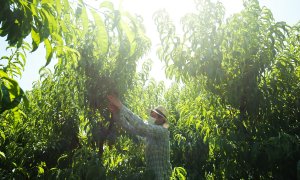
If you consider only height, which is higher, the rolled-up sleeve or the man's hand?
the man's hand

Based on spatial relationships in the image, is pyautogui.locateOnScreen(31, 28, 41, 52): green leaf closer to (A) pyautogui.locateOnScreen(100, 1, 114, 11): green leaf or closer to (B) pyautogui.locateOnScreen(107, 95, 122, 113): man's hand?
(A) pyautogui.locateOnScreen(100, 1, 114, 11): green leaf

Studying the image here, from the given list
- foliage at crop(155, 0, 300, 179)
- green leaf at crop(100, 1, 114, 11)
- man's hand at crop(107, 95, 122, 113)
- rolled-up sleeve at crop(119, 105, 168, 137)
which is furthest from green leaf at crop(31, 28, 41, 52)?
foliage at crop(155, 0, 300, 179)

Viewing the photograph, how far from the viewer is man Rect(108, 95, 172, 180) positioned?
422 centimetres

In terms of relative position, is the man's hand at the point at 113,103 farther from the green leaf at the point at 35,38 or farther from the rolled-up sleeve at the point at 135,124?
the green leaf at the point at 35,38

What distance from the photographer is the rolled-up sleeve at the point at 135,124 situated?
13.6 ft

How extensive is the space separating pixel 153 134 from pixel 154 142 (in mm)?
160

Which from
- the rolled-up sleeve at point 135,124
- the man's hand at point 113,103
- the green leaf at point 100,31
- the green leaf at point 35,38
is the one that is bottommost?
the green leaf at point 100,31

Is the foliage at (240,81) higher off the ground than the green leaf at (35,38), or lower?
higher

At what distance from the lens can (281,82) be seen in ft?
17.4

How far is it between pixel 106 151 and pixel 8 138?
2.32 metres

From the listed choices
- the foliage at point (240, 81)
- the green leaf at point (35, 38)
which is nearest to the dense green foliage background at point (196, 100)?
the foliage at point (240, 81)

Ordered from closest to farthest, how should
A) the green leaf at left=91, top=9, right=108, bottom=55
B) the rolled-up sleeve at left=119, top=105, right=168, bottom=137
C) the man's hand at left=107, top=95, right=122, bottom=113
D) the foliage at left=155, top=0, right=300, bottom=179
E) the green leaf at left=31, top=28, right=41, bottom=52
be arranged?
1. the green leaf at left=91, top=9, right=108, bottom=55
2. the green leaf at left=31, top=28, right=41, bottom=52
3. the rolled-up sleeve at left=119, top=105, right=168, bottom=137
4. the man's hand at left=107, top=95, right=122, bottom=113
5. the foliage at left=155, top=0, right=300, bottom=179

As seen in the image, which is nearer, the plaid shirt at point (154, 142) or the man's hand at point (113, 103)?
the plaid shirt at point (154, 142)

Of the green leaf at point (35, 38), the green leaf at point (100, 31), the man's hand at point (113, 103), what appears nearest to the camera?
the green leaf at point (100, 31)
